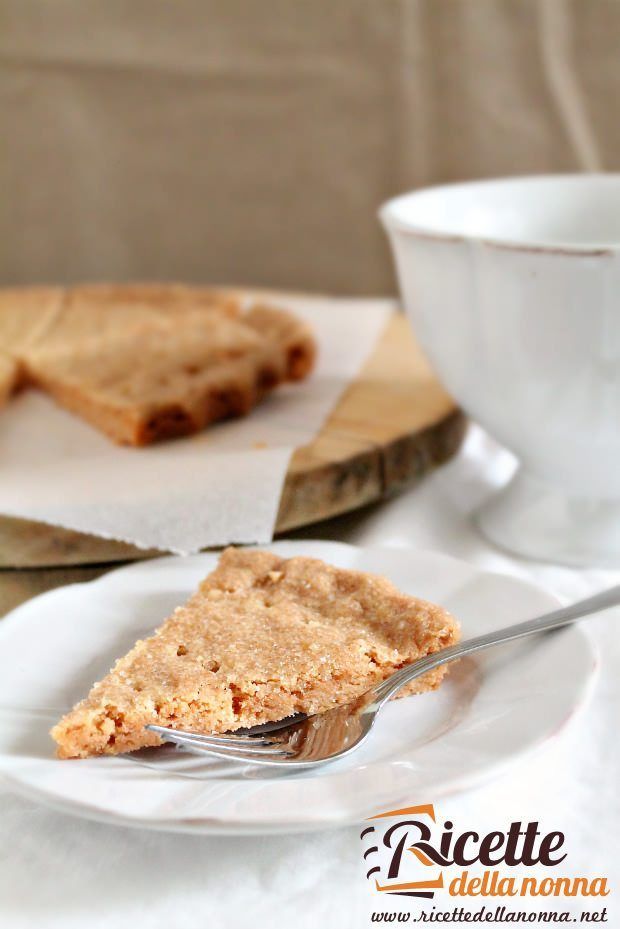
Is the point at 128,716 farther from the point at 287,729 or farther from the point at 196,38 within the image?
the point at 196,38

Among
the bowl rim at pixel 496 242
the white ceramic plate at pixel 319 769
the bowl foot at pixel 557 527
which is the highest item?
the bowl rim at pixel 496 242

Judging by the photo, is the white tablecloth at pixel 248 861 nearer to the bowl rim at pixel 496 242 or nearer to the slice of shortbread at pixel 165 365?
the bowl rim at pixel 496 242

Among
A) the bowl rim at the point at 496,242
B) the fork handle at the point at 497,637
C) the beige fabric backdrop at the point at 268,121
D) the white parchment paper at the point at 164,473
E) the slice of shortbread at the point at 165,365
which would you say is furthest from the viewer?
the beige fabric backdrop at the point at 268,121

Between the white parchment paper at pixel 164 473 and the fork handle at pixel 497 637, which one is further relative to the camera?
the white parchment paper at pixel 164 473

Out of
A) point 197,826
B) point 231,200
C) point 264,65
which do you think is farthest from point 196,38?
point 197,826

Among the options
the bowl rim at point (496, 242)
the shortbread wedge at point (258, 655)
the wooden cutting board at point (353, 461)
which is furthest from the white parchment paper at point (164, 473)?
the bowl rim at point (496, 242)

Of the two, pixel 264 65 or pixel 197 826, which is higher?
pixel 264 65
